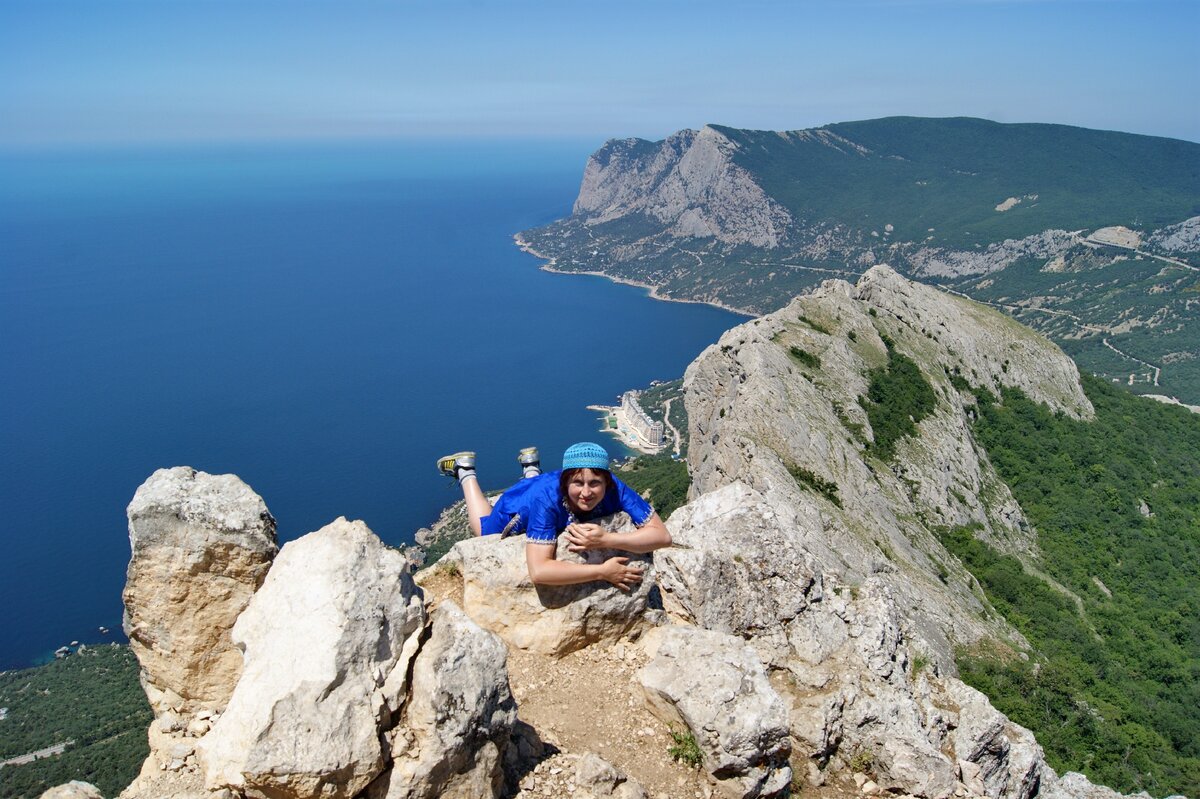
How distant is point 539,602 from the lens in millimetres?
9023

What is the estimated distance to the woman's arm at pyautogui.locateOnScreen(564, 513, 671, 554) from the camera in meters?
8.56

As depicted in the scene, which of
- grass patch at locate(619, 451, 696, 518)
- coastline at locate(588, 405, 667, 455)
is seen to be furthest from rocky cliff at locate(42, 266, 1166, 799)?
coastline at locate(588, 405, 667, 455)

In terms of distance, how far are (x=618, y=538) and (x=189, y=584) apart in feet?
15.8

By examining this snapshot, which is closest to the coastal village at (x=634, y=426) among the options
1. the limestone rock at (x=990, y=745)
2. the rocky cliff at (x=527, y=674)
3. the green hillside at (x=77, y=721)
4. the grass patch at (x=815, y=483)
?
the green hillside at (x=77, y=721)

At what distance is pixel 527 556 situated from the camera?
28.1ft

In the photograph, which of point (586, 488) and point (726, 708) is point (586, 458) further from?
point (726, 708)

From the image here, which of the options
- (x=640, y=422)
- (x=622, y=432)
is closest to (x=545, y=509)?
(x=640, y=422)

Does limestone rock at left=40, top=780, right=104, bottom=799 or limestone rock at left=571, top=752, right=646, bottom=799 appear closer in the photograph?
limestone rock at left=40, top=780, right=104, bottom=799

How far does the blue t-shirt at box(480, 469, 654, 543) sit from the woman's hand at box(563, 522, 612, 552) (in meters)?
0.18

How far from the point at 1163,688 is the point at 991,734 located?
31.8 metres

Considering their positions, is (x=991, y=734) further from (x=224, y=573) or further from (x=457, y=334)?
(x=457, y=334)

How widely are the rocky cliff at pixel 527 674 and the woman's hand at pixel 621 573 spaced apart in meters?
0.19

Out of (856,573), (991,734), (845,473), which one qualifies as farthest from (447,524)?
(991,734)

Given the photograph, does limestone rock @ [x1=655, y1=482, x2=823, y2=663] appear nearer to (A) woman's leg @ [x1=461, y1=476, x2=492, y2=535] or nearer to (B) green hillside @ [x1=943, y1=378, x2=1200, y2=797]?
(A) woman's leg @ [x1=461, y1=476, x2=492, y2=535]
